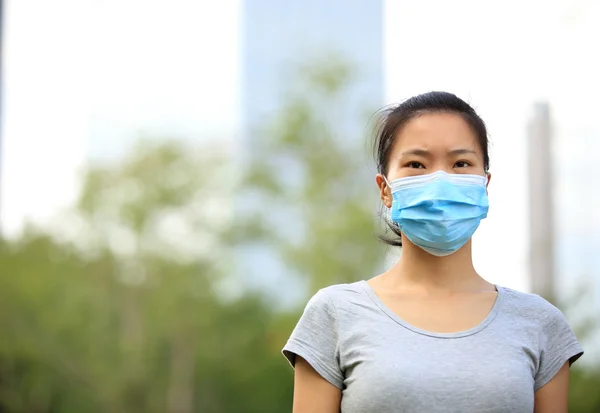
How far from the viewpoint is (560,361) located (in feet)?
5.73

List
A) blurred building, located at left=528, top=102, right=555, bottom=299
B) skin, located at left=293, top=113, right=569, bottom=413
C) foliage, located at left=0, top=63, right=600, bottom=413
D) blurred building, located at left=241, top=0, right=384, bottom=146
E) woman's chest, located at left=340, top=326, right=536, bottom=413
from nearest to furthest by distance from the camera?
woman's chest, located at left=340, top=326, right=536, bottom=413 → skin, located at left=293, top=113, right=569, bottom=413 → blurred building, located at left=528, top=102, right=555, bottom=299 → foliage, located at left=0, top=63, right=600, bottom=413 → blurred building, located at left=241, top=0, right=384, bottom=146

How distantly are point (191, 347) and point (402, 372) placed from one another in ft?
58.9

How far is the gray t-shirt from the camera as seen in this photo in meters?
1.63

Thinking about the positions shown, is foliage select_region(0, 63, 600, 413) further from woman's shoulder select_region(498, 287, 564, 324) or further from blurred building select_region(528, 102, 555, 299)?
woman's shoulder select_region(498, 287, 564, 324)

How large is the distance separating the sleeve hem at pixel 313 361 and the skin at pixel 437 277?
0.05 ft

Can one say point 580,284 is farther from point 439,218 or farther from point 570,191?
point 439,218

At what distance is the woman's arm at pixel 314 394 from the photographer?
5.54ft

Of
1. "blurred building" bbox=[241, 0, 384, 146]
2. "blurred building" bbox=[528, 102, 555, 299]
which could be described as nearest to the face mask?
"blurred building" bbox=[528, 102, 555, 299]

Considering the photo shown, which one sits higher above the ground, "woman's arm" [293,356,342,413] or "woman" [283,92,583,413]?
"woman" [283,92,583,413]

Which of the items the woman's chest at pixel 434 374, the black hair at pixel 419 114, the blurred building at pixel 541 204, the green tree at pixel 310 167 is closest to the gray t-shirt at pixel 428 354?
the woman's chest at pixel 434 374

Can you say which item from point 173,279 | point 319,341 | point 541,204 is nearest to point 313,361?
point 319,341

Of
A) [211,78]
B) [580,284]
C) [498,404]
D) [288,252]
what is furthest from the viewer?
[211,78]

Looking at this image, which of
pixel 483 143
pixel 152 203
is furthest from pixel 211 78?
pixel 483 143

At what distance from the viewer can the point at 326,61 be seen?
18.5m
